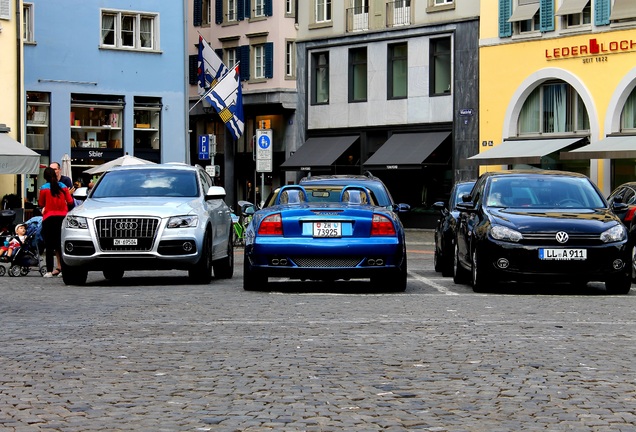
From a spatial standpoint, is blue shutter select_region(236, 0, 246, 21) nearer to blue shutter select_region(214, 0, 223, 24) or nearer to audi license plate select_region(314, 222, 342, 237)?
blue shutter select_region(214, 0, 223, 24)

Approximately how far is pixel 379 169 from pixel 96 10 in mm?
12144

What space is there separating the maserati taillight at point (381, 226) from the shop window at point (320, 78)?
42170 mm

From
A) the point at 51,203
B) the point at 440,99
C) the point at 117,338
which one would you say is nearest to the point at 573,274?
the point at 117,338

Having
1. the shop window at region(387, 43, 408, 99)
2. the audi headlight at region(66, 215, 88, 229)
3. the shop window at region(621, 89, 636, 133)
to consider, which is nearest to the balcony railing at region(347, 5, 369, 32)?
the shop window at region(387, 43, 408, 99)

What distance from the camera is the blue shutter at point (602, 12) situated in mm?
46250

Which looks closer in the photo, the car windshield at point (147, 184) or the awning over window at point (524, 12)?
the car windshield at point (147, 184)

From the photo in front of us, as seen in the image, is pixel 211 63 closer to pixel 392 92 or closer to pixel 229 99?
pixel 229 99

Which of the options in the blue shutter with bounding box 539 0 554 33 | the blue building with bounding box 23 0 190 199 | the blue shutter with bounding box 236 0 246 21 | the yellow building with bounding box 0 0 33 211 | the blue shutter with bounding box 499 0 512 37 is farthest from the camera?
Result: the blue shutter with bounding box 236 0 246 21

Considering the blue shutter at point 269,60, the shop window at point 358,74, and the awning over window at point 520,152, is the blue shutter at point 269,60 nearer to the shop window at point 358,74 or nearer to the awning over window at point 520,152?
the shop window at point 358,74

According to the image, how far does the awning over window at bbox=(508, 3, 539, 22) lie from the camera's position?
49188 mm

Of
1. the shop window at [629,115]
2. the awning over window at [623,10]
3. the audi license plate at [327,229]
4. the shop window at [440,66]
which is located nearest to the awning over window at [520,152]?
the shop window at [629,115]

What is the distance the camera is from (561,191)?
1958 cm

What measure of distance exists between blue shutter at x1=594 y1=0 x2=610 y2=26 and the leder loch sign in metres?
0.67

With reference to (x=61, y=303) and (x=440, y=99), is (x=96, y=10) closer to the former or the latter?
(x=440, y=99)
